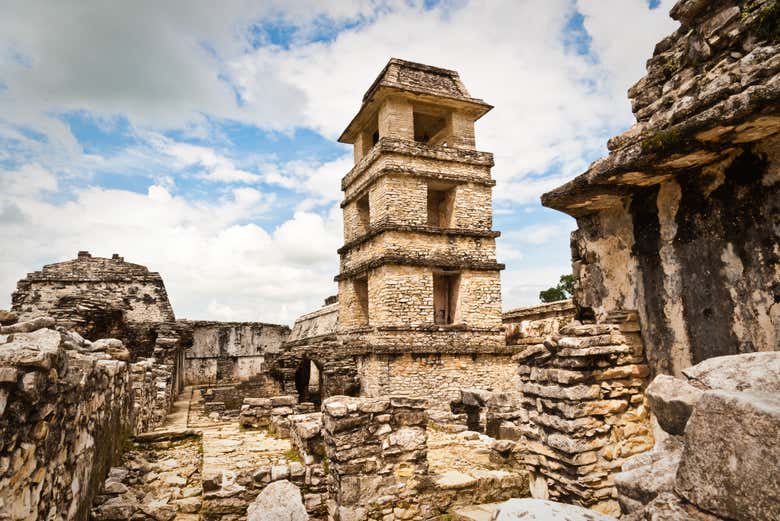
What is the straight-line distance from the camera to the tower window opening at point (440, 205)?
55.2 ft

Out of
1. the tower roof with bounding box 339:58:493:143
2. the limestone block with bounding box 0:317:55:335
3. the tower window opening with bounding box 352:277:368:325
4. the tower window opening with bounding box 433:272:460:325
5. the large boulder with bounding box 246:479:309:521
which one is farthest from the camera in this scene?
the tower window opening with bounding box 352:277:368:325

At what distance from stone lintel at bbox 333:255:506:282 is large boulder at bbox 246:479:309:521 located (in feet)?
32.5

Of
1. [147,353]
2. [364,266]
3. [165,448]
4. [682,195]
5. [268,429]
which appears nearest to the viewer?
[682,195]

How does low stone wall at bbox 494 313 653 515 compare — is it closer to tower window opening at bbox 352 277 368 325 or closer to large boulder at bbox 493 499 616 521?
large boulder at bbox 493 499 616 521

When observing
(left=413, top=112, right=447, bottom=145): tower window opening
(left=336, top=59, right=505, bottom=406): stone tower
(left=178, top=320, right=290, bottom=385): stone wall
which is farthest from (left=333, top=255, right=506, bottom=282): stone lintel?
(left=178, top=320, right=290, bottom=385): stone wall

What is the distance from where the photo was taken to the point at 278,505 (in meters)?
5.07

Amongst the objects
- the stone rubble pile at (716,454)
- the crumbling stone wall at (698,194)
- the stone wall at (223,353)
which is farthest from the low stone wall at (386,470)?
the stone wall at (223,353)

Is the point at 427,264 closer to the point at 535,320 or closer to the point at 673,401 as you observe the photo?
the point at 535,320

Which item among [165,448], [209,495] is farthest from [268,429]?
[209,495]

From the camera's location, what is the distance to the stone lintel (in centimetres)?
1480

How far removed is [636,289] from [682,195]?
92cm

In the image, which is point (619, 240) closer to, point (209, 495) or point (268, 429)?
point (209, 495)

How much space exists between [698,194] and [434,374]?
12.0 meters

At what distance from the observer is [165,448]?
7.77m
